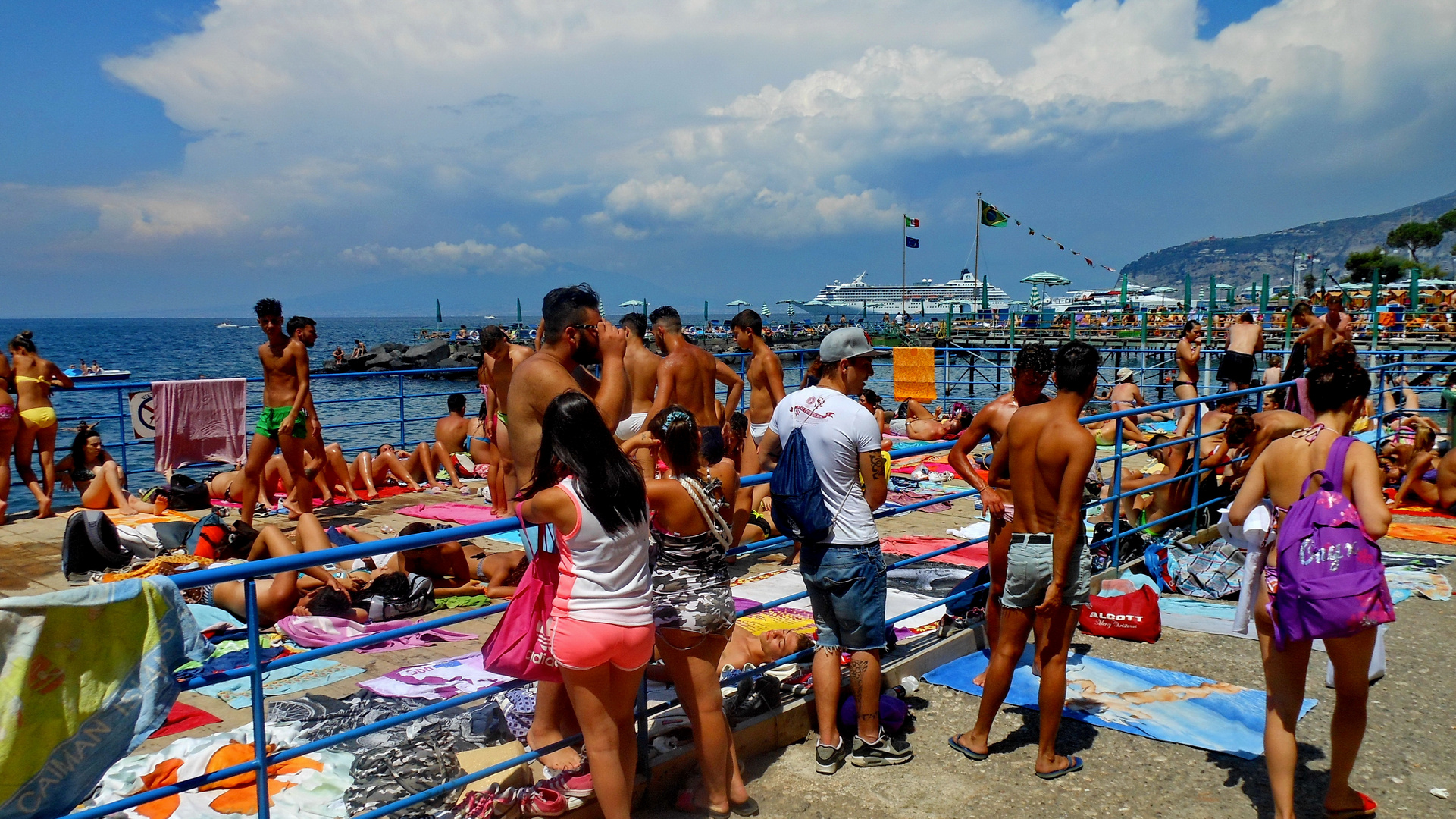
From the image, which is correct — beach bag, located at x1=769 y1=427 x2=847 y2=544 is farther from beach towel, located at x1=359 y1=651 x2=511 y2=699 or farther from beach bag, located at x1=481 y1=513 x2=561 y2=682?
beach towel, located at x1=359 y1=651 x2=511 y2=699

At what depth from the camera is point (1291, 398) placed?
8055 millimetres

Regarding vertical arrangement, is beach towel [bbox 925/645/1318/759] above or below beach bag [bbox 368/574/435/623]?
below

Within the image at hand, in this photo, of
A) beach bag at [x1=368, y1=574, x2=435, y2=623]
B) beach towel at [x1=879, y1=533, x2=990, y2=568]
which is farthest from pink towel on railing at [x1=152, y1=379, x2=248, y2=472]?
beach towel at [x1=879, y1=533, x2=990, y2=568]

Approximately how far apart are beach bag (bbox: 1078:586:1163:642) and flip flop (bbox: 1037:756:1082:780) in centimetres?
155

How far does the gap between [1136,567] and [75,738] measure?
5.85 metres

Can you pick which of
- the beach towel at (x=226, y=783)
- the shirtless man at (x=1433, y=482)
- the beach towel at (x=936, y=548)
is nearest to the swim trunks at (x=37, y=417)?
the beach towel at (x=226, y=783)

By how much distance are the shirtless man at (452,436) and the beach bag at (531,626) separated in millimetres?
7451

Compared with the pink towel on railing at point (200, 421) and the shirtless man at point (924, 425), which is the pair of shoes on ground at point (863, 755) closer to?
the pink towel on railing at point (200, 421)

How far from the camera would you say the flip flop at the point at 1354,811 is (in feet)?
10.3

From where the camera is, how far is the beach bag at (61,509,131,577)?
5.43 meters

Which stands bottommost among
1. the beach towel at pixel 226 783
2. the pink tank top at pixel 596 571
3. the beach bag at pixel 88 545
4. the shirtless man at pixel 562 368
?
the beach towel at pixel 226 783

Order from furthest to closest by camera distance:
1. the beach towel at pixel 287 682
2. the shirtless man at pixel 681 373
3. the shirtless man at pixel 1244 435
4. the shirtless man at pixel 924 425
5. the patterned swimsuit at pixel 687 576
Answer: the shirtless man at pixel 924 425 < the shirtless man at pixel 681 373 < the shirtless man at pixel 1244 435 < the beach towel at pixel 287 682 < the patterned swimsuit at pixel 687 576

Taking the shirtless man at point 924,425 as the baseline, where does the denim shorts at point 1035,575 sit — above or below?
above

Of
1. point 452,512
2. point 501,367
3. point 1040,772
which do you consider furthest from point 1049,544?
point 452,512
